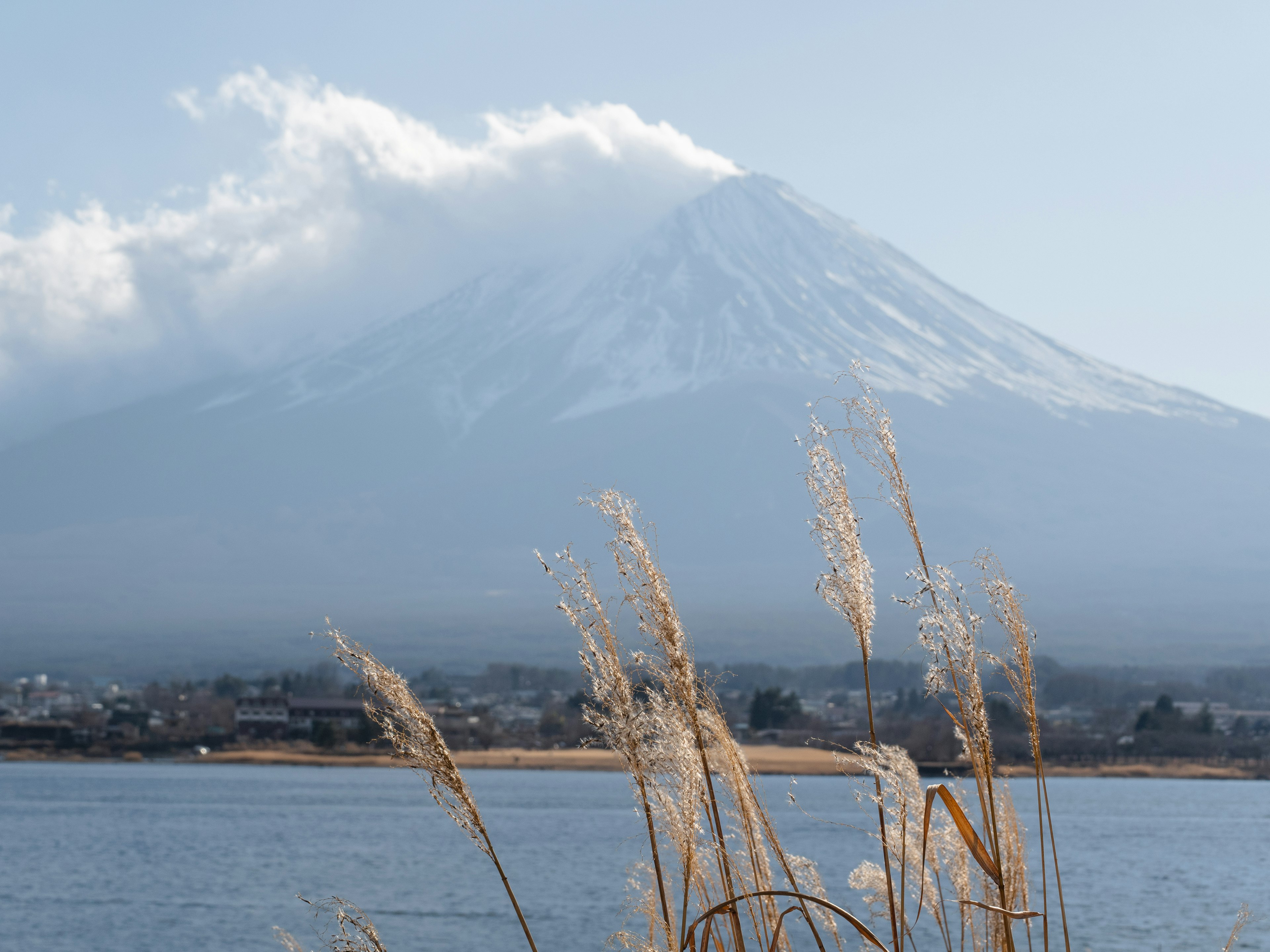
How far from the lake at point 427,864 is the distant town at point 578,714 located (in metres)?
12.5

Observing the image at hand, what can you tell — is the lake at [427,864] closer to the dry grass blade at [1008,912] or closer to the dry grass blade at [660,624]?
the dry grass blade at [660,624]

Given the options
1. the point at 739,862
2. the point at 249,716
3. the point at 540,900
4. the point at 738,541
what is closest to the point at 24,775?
the point at 249,716

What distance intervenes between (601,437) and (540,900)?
150m

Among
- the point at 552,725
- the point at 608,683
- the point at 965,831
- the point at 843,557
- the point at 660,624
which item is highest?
the point at 843,557

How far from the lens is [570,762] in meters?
98.8

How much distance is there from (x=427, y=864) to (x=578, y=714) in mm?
36203

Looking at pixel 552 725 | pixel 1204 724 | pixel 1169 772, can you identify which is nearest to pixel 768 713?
pixel 552 725

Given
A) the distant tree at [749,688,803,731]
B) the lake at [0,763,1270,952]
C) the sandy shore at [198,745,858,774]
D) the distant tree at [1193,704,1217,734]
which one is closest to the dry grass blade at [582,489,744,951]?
the lake at [0,763,1270,952]

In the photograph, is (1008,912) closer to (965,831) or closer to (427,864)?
(965,831)

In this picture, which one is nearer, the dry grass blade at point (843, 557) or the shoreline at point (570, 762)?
the dry grass blade at point (843, 557)

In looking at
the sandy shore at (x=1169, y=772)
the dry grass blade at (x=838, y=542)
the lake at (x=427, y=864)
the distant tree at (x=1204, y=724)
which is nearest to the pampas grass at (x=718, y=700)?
the dry grass blade at (x=838, y=542)

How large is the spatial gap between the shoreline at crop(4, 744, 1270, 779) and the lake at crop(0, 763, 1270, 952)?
8.77m

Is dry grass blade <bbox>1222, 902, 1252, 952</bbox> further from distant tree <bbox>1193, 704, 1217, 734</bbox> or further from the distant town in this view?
distant tree <bbox>1193, 704, 1217, 734</bbox>

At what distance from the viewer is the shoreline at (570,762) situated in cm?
8069
